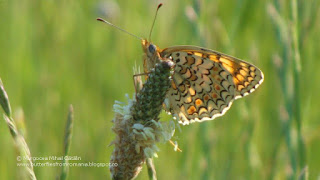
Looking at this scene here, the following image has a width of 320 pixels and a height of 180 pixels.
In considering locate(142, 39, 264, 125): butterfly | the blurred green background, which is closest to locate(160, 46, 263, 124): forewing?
locate(142, 39, 264, 125): butterfly

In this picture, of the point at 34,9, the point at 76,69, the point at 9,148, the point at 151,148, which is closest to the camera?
the point at 151,148

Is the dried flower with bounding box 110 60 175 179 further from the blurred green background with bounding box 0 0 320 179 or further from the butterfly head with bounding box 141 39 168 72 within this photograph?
the blurred green background with bounding box 0 0 320 179

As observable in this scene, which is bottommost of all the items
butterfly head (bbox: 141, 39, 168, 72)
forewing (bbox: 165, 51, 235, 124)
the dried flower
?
the dried flower

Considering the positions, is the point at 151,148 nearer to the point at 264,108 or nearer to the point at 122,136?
the point at 122,136

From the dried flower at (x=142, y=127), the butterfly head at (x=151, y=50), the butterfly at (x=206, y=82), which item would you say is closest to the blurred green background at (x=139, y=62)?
the butterfly at (x=206, y=82)

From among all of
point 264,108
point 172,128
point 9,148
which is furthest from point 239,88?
point 9,148

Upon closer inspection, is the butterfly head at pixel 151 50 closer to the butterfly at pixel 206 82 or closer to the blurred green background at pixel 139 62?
the butterfly at pixel 206 82
